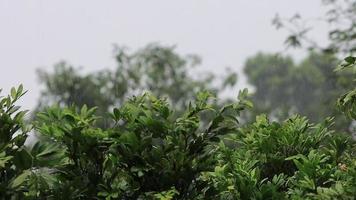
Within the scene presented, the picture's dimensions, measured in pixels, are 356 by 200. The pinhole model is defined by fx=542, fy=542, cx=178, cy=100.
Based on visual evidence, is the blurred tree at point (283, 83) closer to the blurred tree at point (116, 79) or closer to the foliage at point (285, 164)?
the blurred tree at point (116, 79)

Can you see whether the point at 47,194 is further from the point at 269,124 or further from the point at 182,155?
the point at 269,124

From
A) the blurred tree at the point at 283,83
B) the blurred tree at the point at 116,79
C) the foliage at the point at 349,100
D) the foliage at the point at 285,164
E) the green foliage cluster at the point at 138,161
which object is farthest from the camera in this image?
the blurred tree at the point at 283,83

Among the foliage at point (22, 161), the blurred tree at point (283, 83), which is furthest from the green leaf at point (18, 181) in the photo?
the blurred tree at point (283, 83)

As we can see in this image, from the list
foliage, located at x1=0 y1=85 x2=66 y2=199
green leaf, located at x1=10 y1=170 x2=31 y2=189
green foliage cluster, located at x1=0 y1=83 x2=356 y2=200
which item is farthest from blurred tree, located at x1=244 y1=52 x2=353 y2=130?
green leaf, located at x1=10 y1=170 x2=31 y2=189

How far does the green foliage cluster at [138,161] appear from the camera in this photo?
2.57 meters

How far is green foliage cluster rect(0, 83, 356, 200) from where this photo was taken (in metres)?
2.57

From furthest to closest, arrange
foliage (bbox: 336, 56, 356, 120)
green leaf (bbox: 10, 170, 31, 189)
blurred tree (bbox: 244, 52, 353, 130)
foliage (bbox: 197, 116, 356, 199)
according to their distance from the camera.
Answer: blurred tree (bbox: 244, 52, 353, 130) < foliage (bbox: 336, 56, 356, 120) < foliage (bbox: 197, 116, 356, 199) < green leaf (bbox: 10, 170, 31, 189)

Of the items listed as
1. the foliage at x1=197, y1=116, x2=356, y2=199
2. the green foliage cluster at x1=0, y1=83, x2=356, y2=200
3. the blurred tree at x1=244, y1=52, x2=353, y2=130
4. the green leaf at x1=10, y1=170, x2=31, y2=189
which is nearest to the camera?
the green leaf at x1=10, y1=170, x2=31, y2=189

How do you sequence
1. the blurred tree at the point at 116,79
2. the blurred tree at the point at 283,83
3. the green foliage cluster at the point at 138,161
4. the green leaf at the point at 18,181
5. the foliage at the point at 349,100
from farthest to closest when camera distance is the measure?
the blurred tree at the point at 283,83, the blurred tree at the point at 116,79, the foliage at the point at 349,100, the green foliage cluster at the point at 138,161, the green leaf at the point at 18,181

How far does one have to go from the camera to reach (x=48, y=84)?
28.8 meters

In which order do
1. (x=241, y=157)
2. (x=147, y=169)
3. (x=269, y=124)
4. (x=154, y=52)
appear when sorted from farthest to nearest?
(x=154, y=52)
(x=269, y=124)
(x=241, y=157)
(x=147, y=169)

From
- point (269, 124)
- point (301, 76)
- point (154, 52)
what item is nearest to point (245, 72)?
point (301, 76)

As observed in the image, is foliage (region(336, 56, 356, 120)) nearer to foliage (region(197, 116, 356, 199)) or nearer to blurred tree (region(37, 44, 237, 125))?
foliage (region(197, 116, 356, 199))

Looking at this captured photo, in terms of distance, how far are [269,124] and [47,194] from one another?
61.6 inches
